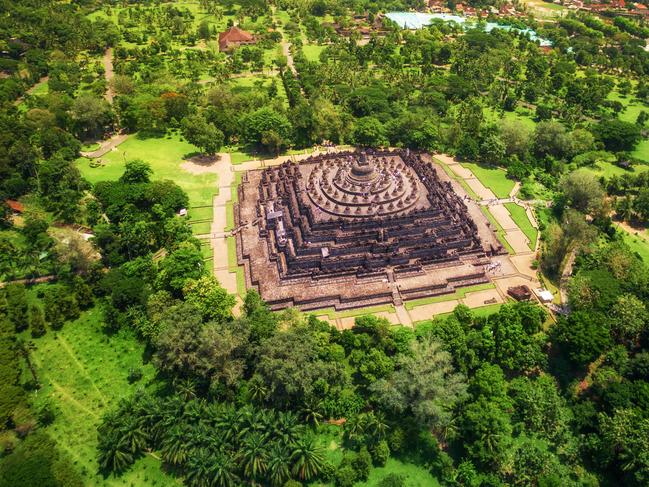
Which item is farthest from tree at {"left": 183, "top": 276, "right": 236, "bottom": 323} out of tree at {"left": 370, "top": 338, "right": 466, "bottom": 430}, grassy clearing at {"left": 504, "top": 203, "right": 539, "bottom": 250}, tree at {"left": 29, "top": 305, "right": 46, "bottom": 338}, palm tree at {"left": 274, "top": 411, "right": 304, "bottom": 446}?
grassy clearing at {"left": 504, "top": 203, "right": 539, "bottom": 250}

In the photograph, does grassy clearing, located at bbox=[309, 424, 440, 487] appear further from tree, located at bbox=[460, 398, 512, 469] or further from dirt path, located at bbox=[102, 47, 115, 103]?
dirt path, located at bbox=[102, 47, 115, 103]

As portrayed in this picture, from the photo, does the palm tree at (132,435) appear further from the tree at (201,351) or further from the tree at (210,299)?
the tree at (210,299)

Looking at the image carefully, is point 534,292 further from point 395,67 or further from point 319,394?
point 395,67

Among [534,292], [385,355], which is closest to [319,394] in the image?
[385,355]

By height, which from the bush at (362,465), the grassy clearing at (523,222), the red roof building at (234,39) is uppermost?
the red roof building at (234,39)

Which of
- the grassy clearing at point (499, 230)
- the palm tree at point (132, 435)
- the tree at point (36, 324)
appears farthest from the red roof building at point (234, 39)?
the palm tree at point (132, 435)

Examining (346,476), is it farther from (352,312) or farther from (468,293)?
(468,293)

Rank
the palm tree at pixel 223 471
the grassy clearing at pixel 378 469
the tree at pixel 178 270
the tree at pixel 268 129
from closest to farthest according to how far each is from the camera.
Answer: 1. the palm tree at pixel 223 471
2. the grassy clearing at pixel 378 469
3. the tree at pixel 178 270
4. the tree at pixel 268 129
